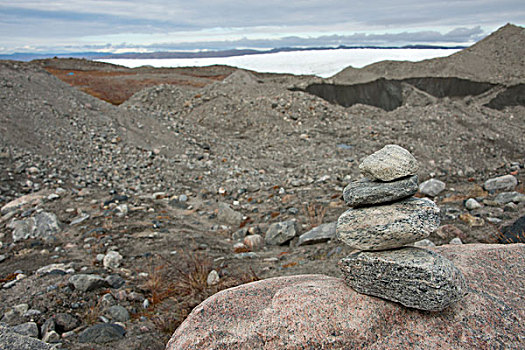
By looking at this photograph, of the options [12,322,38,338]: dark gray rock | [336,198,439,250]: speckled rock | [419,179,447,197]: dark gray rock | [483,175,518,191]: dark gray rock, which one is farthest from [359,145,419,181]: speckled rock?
[483,175,518,191]: dark gray rock

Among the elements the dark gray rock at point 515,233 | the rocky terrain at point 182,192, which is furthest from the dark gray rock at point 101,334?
the dark gray rock at point 515,233

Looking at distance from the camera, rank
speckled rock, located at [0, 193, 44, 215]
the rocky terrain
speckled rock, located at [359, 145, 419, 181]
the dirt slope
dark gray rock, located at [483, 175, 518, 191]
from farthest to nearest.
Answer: the dirt slope → dark gray rock, located at [483, 175, 518, 191] → speckled rock, located at [0, 193, 44, 215] → the rocky terrain → speckled rock, located at [359, 145, 419, 181]

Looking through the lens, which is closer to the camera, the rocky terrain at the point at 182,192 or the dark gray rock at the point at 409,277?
the dark gray rock at the point at 409,277

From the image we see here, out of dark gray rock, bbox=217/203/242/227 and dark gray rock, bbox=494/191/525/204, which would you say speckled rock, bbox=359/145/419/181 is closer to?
dark gray rock, bbox=217/203/242/227

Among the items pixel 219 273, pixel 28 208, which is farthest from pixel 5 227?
pixel 219 273

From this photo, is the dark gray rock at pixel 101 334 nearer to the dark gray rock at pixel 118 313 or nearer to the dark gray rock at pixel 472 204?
the dark gray rock at pixel 118 313

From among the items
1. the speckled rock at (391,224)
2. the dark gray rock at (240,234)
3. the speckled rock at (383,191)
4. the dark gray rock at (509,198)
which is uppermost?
the speckled rock at (383,191)

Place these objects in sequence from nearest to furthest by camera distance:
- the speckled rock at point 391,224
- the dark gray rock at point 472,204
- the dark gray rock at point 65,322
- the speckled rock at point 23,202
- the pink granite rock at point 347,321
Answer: the pink granite rock at point 347,321
the speckled rock at point 391,224
the dark gray rock at point 65,322
the dark gray rock at point 472,204
the speckled rock at point 23,202

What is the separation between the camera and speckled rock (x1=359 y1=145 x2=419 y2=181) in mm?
3227

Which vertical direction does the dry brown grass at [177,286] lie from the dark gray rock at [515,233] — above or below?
below

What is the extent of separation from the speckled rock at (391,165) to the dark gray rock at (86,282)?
12.2 feet

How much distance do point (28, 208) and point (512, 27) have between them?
3083 centimetres

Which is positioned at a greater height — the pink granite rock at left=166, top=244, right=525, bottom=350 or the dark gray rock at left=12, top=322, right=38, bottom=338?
the pink granite rock at left=166, top=244, right=525, bottom=350

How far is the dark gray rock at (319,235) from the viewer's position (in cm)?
630
